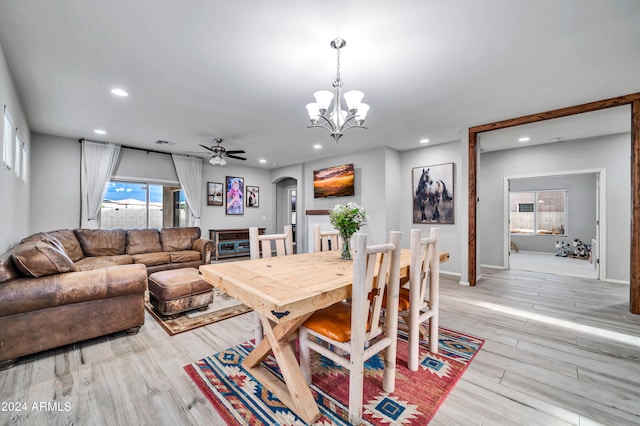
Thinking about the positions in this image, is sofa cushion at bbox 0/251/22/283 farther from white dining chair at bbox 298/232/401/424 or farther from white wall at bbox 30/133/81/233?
white wall at bbox 30/133/81/233

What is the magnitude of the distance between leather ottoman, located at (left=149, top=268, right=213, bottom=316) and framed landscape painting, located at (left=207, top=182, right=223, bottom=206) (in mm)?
3933

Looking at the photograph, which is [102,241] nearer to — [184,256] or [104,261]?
[104,261]

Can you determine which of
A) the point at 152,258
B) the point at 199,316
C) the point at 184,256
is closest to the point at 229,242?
the point at 184,256

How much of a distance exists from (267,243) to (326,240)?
34.5 inches

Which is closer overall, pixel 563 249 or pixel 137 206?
Result: pixel 137 206

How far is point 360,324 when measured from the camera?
4.73ft

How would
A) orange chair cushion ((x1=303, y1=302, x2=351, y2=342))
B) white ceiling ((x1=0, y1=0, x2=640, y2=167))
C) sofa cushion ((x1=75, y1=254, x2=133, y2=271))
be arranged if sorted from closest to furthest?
orange chair cushion ((x1=303, y1=302, x2=351, y2=342)), white ceiling ((x1=0, y1=0, x2=640, y2=167)), sofa cushion ((x1=75, y1=254, x2=133, y2=271))

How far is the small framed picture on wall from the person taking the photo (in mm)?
7629

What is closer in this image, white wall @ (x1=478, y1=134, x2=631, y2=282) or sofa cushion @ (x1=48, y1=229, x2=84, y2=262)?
sofa cushion @ (x1=48, y1=229, x2=84, y2=262)

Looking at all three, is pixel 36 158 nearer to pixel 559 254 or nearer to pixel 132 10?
pixel 132 10

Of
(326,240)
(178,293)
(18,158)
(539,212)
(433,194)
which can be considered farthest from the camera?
(539,212)

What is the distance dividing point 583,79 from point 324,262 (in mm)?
3253

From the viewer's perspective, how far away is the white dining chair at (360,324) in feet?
4.64

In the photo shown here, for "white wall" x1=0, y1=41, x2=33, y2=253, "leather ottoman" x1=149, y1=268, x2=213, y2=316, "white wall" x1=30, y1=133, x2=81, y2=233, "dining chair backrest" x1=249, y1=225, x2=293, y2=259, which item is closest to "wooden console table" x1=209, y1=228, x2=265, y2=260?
"white wall" x1=30, y1=133, x2=81, y2=233
